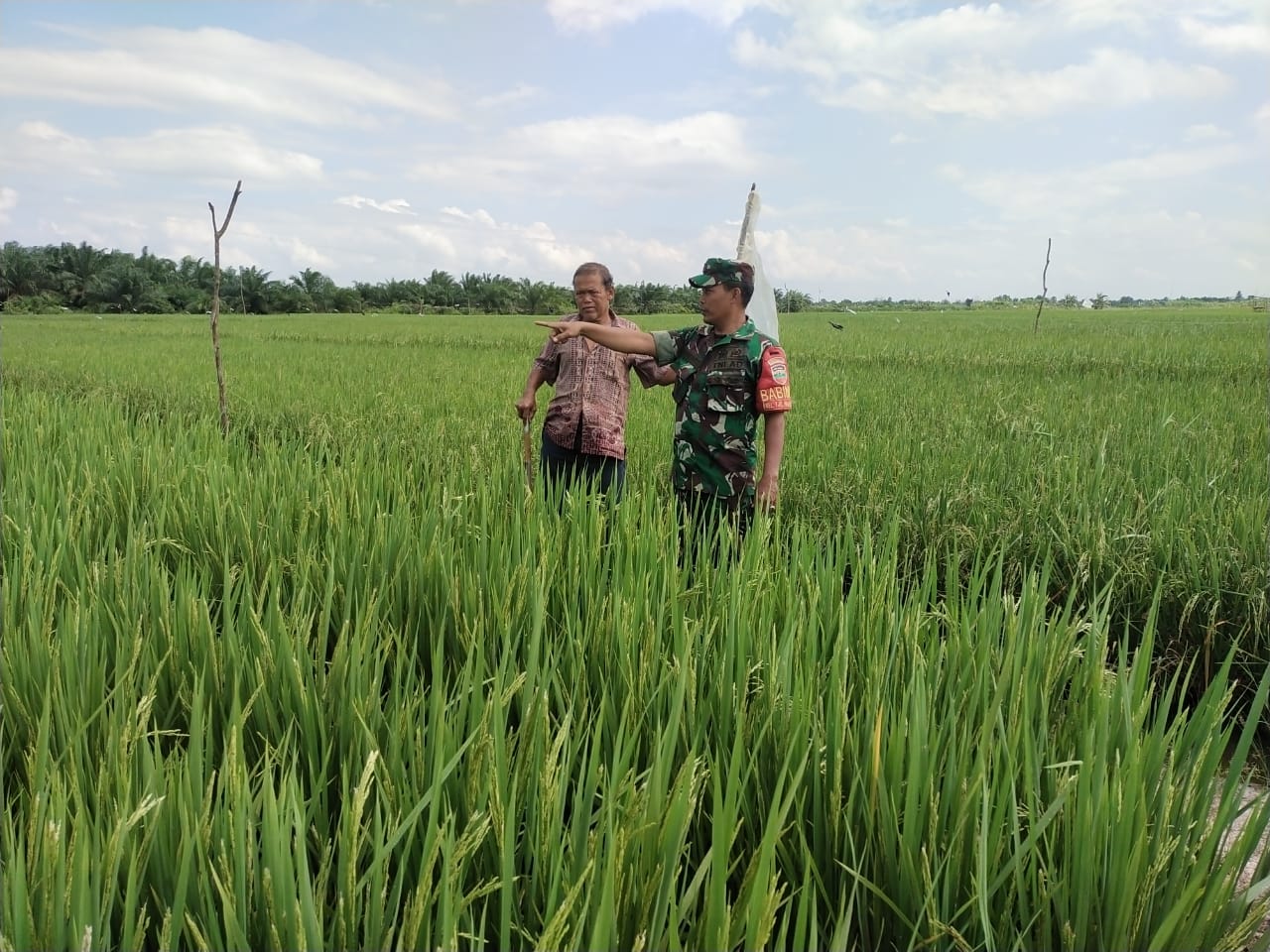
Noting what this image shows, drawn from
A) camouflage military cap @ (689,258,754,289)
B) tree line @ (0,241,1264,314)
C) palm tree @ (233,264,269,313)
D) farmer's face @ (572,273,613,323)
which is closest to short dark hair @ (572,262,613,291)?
farmer's face @ (572,273,613,323)

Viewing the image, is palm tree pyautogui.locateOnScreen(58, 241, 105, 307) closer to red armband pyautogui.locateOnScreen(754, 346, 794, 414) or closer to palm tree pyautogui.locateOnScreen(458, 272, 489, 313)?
palm tree pyautogui.locateOnScreen(458, 272, 489, 313)

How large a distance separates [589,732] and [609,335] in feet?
6.41

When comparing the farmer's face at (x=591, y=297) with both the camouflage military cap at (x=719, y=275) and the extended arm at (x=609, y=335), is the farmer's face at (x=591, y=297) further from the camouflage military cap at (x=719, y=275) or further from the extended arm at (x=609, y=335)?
the camouflage military cap at (x=719, y=275)

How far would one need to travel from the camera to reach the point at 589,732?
131cm

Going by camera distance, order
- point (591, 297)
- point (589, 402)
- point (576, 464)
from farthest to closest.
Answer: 1. point (576, 464)
2. point (589, 402)
3. point (591, 297)

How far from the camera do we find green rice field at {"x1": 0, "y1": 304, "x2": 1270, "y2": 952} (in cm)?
96

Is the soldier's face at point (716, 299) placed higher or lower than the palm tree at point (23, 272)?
lower

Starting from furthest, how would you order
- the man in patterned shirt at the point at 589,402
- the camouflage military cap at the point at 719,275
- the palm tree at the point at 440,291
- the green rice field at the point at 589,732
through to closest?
the palm tree at the point at 440,291 → the man in patterned shirt at the point at 589,402 → the camouflage military cap at the point at 719,275 → the green rice field at the point at 589,732

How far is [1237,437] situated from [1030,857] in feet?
17.9

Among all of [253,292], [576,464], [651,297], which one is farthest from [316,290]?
[576,464]

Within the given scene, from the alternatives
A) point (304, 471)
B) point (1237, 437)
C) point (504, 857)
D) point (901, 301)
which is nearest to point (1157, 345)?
point (1237, 437)

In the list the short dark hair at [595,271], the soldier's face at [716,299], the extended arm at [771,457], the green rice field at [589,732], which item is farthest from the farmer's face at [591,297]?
the extended arm at [771,457]

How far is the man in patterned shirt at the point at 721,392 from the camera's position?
2898 millimetres

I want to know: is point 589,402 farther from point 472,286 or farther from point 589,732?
point 472,286
